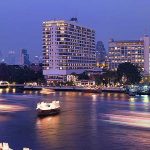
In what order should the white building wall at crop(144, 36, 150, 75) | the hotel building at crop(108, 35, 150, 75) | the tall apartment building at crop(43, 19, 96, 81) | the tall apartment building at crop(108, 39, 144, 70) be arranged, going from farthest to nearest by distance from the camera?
the tall apartment building at crop(108, 39, 144, 70)
the hotel building at crop(108, 35, 150, 75)
the white building wall at crop(144, 36, 150, 75)
the tall apartment building at crop(43, 19, 96, 81)

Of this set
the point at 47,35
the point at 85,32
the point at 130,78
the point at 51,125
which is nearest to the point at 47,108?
the point at 51,125

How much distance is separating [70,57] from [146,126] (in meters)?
55.0

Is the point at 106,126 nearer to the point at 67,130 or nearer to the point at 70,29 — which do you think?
the point at 67,130

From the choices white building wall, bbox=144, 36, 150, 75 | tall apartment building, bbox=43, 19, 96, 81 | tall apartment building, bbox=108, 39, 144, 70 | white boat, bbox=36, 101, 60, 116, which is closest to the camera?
white boat, bbox=36, 101, 60, 116

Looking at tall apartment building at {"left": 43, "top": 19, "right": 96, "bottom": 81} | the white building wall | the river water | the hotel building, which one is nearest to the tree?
tall apartment building at {"left": 43, "top": 19, "right": 96, "bottom": 81}

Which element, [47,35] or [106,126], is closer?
[106,126]

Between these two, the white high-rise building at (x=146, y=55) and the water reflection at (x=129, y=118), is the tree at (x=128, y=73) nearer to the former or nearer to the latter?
the white high-rise building at (x=146, y=55)

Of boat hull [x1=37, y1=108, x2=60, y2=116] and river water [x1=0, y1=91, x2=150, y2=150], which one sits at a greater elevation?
boat hull [x1=37, y1=108, x2=60, y2=116]

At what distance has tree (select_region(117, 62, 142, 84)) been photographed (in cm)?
6606

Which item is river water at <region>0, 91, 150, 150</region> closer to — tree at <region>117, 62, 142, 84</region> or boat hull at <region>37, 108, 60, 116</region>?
boat hull at <region>37, 108, 60, 116</region>

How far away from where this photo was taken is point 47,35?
78.3 m

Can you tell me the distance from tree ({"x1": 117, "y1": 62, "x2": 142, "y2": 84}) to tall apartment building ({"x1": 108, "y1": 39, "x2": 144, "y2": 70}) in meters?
25.5

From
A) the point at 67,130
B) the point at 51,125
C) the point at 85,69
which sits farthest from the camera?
the point at 85,69

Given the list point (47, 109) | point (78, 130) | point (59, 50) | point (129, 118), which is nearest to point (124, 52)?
point (59, 50)
